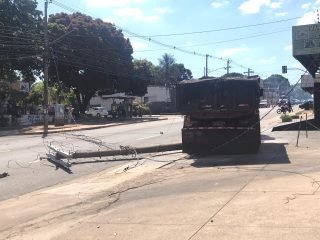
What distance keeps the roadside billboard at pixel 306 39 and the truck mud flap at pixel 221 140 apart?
14.3m

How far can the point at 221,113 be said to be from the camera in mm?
17953

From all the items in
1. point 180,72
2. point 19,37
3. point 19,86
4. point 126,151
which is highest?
point 180,72

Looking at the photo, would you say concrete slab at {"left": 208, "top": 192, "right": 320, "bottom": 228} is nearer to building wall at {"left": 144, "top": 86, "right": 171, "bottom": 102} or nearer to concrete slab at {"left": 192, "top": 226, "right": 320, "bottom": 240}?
concrete slab at {"left": 192, "top": 226, "right": 320, "bottom": 240}

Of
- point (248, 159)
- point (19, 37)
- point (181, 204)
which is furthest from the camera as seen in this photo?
point (19, 37)

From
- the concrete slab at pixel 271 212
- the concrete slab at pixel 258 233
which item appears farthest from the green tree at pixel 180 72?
the concrete slab at pixel 258 233

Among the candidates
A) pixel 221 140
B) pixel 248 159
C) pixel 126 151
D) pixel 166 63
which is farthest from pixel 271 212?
pixel 166 63

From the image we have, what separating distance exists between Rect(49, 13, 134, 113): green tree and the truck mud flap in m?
39.4

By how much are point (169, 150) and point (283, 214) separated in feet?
38.4

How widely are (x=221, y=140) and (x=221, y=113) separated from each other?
33.9 inches

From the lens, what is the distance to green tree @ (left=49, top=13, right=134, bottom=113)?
2306 inches

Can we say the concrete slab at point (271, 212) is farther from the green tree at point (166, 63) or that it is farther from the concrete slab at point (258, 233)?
the green tree at point (166, 63)

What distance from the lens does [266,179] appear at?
11672 millimetres

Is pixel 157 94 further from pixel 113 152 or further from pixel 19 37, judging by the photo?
pixel 113 152

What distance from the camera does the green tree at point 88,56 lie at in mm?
58562
